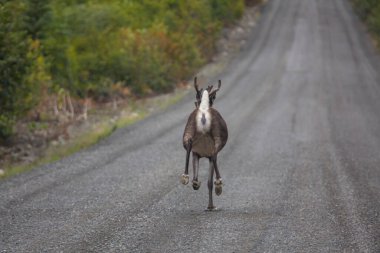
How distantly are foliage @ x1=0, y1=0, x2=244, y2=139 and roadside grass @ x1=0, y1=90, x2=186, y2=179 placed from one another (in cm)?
136

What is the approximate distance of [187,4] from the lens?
1216 inches

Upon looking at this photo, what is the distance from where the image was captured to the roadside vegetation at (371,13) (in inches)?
1379

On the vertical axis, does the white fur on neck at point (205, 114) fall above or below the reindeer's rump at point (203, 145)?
above

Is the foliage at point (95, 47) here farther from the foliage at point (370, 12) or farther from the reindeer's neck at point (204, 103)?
the foliage at point (370, 12)

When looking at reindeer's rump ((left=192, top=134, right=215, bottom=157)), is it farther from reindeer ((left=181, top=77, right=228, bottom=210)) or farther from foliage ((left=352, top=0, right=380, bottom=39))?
foliage ((left=352, top=0, right=380, bottom=39))

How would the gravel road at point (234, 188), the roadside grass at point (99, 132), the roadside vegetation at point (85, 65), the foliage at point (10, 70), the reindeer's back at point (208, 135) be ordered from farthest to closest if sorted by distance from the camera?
the roadside vegetation at point (85, 65), the foliage at point (10, 70), the roadside grass at point (99, 132), the reindeer's back at point (208, 135), the gravel road at point (234, 188)

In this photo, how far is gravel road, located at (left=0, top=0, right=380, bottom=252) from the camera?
7559 mm

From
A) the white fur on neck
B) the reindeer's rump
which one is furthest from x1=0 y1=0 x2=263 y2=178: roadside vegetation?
the white fur on neck

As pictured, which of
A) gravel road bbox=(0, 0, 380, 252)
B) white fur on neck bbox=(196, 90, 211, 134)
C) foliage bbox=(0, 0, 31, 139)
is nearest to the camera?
gravel road bbox=(0, 0, 380, 252)

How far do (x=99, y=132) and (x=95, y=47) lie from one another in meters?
7.56

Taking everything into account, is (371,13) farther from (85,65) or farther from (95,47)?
(85,65)

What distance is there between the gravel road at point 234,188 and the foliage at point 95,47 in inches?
113

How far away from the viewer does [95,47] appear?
23719mm

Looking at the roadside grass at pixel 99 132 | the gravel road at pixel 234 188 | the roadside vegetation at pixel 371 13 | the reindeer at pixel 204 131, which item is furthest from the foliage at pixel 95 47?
the roadside vegetation at pixel 371 13
